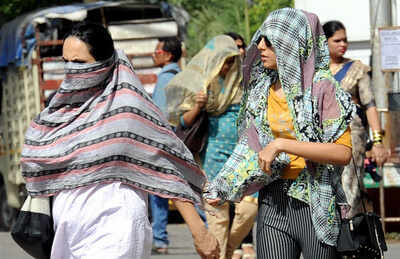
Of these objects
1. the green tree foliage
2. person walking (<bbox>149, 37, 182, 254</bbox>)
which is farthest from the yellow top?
the green tree foliage

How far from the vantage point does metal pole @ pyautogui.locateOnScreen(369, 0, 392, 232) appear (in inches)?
386

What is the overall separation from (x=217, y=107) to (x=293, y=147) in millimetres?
3199

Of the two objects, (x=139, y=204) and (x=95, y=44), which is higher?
(x=95, y=44)

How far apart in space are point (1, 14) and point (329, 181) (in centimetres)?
1669

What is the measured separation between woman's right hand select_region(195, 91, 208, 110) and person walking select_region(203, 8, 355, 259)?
106 inches

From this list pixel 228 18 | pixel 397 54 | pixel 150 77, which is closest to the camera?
pixel 397 54

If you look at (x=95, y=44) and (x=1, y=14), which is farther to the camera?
(x=1, y=14)

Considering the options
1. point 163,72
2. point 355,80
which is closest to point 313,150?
point 355,80

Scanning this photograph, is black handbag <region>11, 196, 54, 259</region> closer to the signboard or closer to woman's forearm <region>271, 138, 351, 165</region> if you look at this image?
woman's forearm <region>271, 138, 351, 165</region>

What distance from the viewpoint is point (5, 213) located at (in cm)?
1361

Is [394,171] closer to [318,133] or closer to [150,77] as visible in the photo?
[150,77]

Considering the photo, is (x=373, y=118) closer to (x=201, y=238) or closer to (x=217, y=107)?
(x=217, y=107)

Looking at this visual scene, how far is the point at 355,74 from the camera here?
7.71 metres

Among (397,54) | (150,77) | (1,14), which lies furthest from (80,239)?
(1,14)
